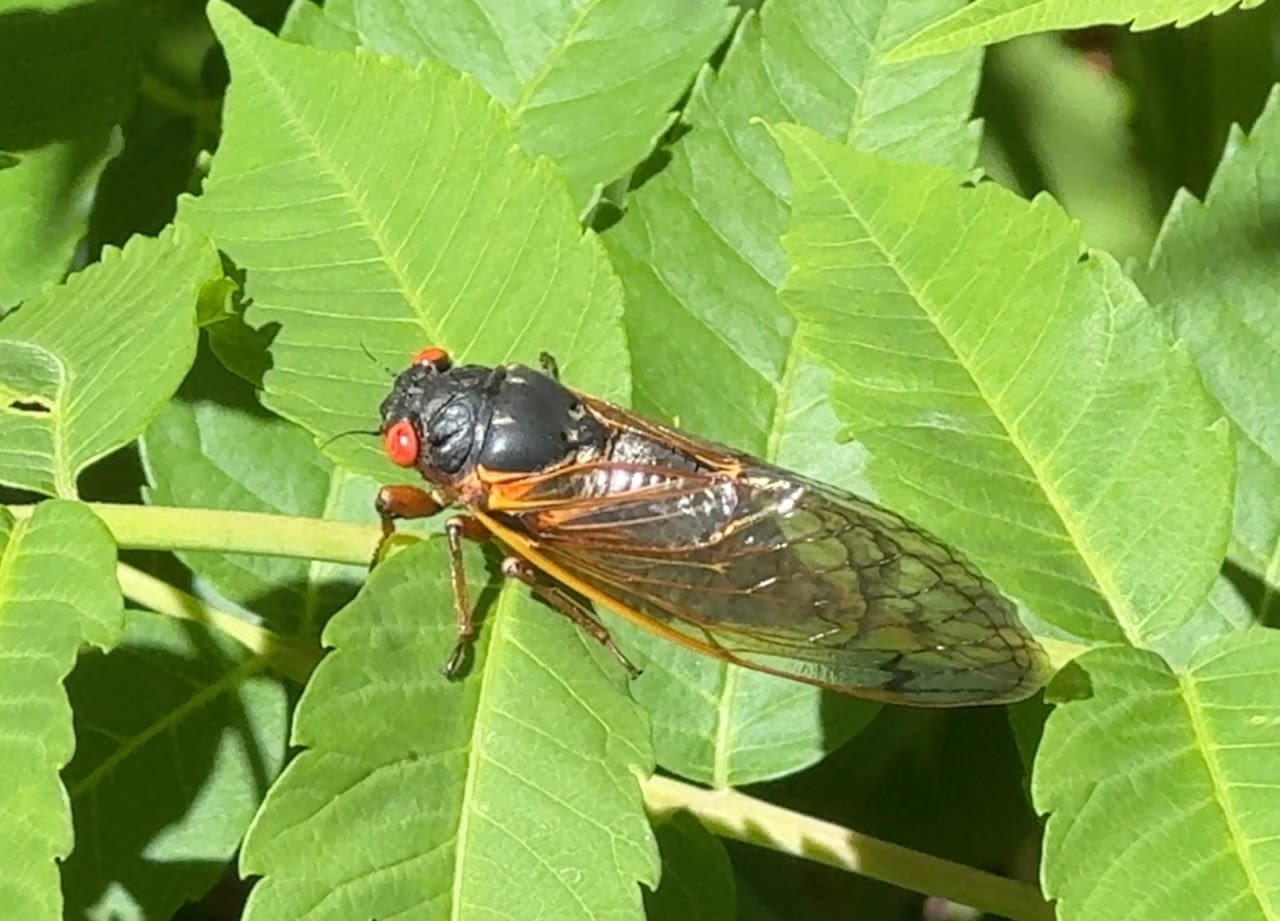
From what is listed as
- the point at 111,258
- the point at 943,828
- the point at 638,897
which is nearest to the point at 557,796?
the point at 638,897

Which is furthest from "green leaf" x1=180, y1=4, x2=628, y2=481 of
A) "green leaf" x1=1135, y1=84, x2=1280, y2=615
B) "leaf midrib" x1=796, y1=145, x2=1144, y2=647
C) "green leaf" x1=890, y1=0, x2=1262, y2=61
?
"green leaf" x1=1135, y1=84, x2=1280, y2=615

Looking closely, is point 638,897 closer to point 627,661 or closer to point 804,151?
point 627,661

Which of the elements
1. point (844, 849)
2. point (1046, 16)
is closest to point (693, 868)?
point (844, 849)

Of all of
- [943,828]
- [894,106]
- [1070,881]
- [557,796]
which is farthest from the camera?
[943,828]

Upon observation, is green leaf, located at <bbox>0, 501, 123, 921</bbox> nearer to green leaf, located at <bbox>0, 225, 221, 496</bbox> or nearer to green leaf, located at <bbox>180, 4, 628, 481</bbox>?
Answer: green leaf, located at <bbox>0, 225, 221, 496</bbox>

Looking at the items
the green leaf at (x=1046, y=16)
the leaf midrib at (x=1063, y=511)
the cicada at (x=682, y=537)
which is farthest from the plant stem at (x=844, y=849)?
the green leaf at (x=1046, y=16)

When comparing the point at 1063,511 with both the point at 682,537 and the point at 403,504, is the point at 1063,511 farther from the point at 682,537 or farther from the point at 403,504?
the point at 403,504
